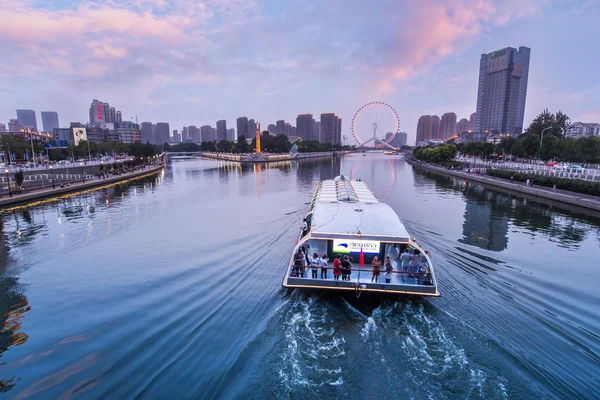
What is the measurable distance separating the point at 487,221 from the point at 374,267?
850 inches

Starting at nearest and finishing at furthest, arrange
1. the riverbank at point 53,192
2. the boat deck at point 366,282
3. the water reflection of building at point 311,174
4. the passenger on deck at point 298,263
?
1. the boat deck at point 366,282
2. the passenger on deck at point 298,263
3. the riverbank at point 53,192
4. the water reflection of building at point 311,174

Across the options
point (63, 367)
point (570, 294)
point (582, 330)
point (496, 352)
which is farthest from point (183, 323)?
point (570, 294)

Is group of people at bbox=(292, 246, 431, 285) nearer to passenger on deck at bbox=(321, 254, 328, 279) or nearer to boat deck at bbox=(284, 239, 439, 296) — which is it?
passenger on deck at bbox=(321, 254, 328, 279)

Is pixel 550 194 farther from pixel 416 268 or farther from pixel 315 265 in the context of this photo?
pixel 315 265

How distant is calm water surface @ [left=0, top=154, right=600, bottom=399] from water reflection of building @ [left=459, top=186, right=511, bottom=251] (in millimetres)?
455

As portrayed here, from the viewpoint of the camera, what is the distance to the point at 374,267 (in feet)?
42.4

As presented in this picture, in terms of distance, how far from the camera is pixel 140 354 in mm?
10062

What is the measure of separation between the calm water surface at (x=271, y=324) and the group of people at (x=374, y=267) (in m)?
1.07

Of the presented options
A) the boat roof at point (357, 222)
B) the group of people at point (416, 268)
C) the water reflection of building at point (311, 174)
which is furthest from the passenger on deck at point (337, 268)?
the water reflection of building at point (311, 174)

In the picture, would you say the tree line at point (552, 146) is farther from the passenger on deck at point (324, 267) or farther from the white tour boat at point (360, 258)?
the passenger on deck at point (324, 267)

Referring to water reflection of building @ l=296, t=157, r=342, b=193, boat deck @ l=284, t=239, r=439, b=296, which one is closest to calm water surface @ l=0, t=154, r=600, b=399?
boat deck @ l=284, t=239, r=439, b=296

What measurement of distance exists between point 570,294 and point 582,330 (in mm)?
3502

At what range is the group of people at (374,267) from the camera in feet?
42.2

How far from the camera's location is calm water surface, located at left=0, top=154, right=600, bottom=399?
28.9ft
